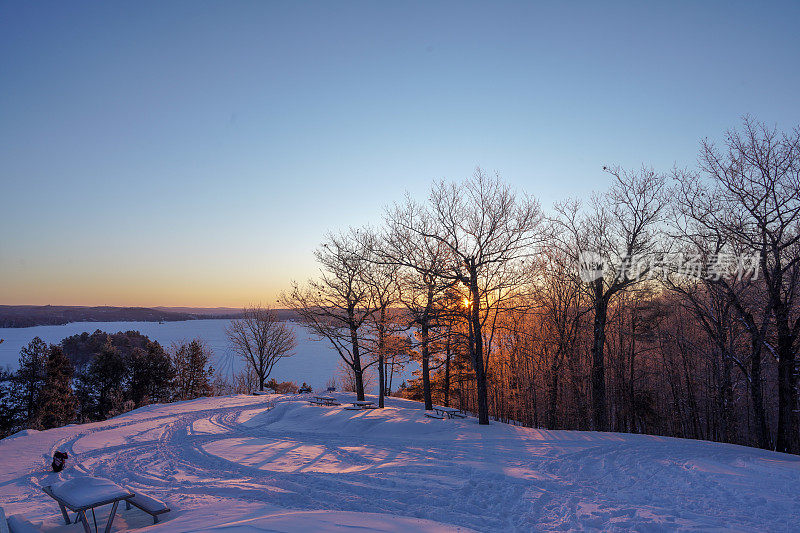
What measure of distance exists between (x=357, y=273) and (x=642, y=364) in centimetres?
2325

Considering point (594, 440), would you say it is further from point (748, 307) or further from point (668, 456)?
point (748, 307)

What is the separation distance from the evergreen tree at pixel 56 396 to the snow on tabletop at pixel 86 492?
94.8 feet

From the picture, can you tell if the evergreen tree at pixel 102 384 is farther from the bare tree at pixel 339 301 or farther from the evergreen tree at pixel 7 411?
the bare tree at pixel 339 301

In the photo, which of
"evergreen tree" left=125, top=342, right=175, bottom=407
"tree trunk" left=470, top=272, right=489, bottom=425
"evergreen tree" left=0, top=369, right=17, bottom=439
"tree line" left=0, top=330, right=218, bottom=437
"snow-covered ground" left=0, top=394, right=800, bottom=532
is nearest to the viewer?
"snow-covered ground" left=0, top=394, right=800, bottom=532

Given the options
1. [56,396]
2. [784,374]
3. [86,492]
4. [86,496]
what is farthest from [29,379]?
[784,374]

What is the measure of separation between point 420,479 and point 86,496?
615cm

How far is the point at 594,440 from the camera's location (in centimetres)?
1246

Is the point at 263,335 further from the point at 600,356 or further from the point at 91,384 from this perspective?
the point at 600,356

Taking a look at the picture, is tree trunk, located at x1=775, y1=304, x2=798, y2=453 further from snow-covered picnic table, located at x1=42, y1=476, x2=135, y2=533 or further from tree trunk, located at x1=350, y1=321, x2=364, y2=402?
snow-covered picnic table, located at x1=42, y1=476, x2=135, y2=533

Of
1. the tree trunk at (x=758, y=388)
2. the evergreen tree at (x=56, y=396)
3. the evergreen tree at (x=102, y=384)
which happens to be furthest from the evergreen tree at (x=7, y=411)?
the tree trunk at (x=758, y=388)

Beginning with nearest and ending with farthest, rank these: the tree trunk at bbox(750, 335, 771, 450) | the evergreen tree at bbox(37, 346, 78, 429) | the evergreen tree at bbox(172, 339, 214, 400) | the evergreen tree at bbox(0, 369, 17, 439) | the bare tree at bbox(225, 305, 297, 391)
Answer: the tree trunk at bbox(750, 335, 771, 450)
the evergreen tree at bbox(0, 369, 17, 439)
the evergreen tree at bbox(37, 346, 78, 429)
the evergreen tree at bbox(172, 339, 214, 400)
the bare tree at bbox(225, 305, 297, 391)

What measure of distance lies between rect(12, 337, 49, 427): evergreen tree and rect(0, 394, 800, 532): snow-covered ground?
1972 centimetres

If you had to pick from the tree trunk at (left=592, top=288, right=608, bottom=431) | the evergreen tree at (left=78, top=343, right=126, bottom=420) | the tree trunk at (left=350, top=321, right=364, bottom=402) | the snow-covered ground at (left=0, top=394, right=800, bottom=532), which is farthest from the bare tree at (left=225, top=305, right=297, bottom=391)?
the tree trunk at (left=592, top=288, right=608, bottom=431)

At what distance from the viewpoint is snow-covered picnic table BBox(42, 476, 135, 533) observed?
20.4 feet
